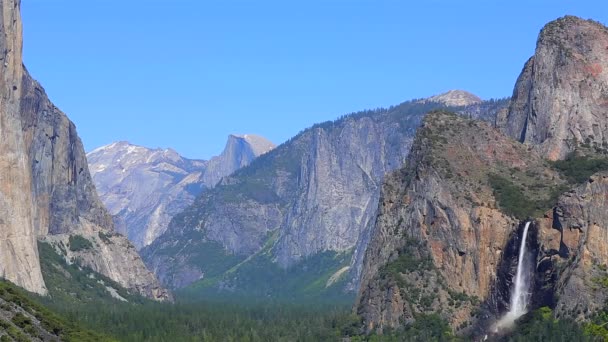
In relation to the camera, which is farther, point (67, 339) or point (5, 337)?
point (67, 339)

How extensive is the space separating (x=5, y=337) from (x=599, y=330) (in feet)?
221

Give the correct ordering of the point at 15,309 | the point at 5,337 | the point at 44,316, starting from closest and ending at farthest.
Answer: the point at 5,337, the point at 15,309, the point at 44,316

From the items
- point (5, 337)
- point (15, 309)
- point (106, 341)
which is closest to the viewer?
point (5, 337)

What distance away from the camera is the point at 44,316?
6821 inches

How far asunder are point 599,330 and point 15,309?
8277cm

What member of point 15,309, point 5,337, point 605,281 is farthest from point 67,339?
point 605,281

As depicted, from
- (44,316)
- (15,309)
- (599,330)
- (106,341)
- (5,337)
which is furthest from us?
A: (106,341)

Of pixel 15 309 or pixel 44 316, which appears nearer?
pixel 15 309

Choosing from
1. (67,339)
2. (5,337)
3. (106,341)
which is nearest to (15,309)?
(67,339)

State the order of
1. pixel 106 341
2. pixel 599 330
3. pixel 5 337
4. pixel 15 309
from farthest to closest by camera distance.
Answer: pixel 106 341 < pixel 15 309 < pixel 5 337 < pixel 599 330

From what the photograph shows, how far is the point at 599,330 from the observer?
102062 millimetres

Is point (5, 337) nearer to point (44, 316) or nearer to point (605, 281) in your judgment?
point (44, 316)

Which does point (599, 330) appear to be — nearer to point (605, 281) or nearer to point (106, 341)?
point (605, 281)

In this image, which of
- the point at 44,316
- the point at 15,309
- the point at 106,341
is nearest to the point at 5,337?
the point at 15,309
